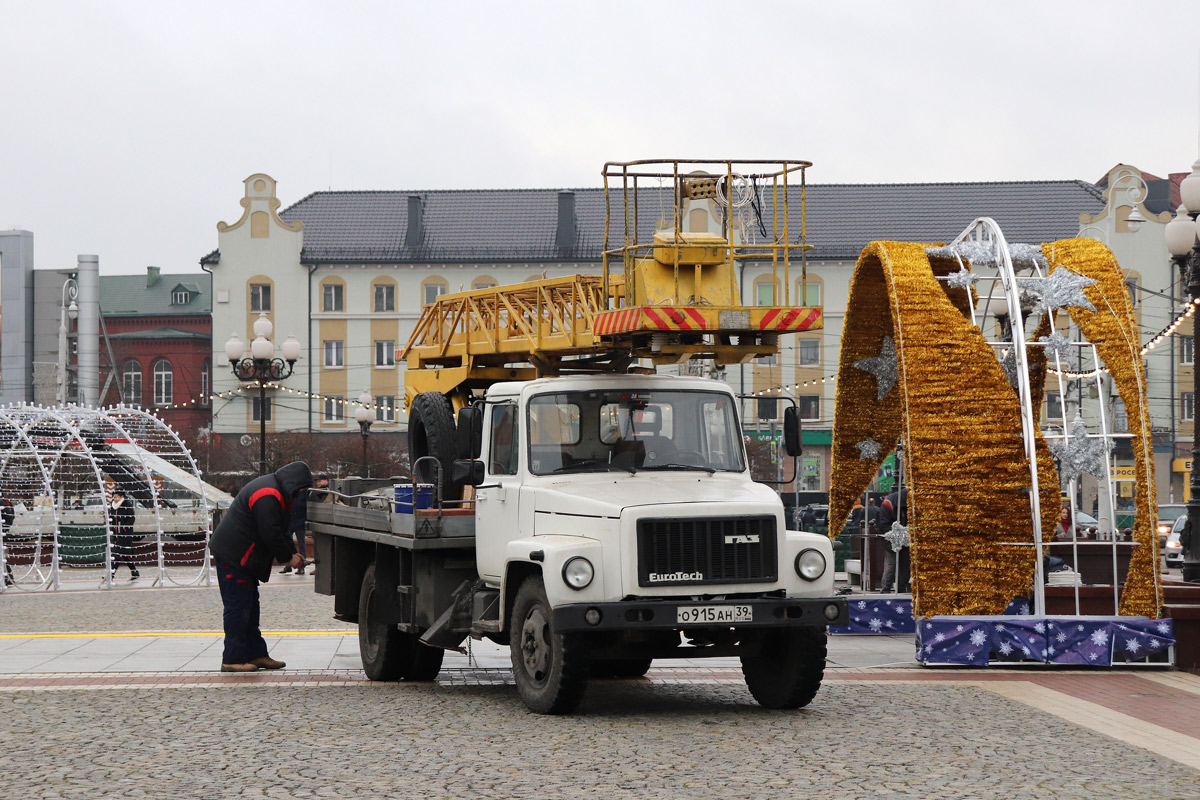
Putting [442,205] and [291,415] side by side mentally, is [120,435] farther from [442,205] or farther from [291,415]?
[442,205]

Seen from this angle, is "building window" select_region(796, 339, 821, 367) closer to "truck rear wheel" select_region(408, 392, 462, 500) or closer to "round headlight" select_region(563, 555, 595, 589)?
"truck rear wheel" select_region(408, 392, 462, 500)

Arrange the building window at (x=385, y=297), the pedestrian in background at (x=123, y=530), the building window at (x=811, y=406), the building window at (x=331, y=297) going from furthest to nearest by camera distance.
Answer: the building window at (x=385, y=297) → the building window at (x=331, y=297) → the building window at (x=811, y=406) → the pedestrian in background at (x=123, y=530)

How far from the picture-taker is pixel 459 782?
8.41 meters

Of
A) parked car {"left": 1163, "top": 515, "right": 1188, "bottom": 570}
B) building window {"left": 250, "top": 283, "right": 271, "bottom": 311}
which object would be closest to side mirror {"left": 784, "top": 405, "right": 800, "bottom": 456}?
parked car {"left": 1163, "top": 515, "right": 1188, "bottom": 570}

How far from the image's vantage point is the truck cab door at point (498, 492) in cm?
1172

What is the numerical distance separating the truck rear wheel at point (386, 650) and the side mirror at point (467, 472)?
179 centimetres

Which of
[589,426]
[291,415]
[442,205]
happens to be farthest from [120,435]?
[442,205]

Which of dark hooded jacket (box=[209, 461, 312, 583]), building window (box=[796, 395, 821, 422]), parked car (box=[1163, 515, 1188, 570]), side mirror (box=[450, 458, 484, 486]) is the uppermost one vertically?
building window (box=[796, 395, 821, 422])

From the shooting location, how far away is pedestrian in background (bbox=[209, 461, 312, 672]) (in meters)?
13.9

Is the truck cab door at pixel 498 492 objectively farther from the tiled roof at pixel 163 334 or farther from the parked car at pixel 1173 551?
the tiled roof at pixel 163 334

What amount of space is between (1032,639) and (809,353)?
5888 centimetres

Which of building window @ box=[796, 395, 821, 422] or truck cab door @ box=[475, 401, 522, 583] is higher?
building window @ box=[796, 395, 821, 422]

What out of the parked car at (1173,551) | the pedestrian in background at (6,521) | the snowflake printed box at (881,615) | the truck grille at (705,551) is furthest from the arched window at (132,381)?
the truck grille at (705,551)

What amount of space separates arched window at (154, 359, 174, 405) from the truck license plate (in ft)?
251
